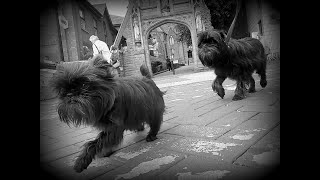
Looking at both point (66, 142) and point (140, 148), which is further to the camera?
point (66, 142)

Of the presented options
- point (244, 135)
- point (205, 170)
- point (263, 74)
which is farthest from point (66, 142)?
point (263, 74)

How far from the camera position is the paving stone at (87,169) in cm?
187

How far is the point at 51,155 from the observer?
2473 millimetres

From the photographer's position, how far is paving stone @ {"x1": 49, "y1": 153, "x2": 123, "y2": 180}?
1.87m

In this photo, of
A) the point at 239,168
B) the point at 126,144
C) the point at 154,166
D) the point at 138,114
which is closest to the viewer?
the point at 239,168

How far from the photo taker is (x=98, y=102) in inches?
75.5

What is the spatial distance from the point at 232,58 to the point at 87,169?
3.41 metres

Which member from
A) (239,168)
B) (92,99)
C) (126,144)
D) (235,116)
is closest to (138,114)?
(126,144)

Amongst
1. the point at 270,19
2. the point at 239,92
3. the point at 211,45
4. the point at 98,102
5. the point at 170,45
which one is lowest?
the point at 239,92

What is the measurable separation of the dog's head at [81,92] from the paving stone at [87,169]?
1.37 feet

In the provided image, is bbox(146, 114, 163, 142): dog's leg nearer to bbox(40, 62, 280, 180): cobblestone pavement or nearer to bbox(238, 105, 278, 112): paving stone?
bbox(40, 62, 280, 180): cobblestone pavement

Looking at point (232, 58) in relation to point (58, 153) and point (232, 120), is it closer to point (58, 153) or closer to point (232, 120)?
point (232, 120)
